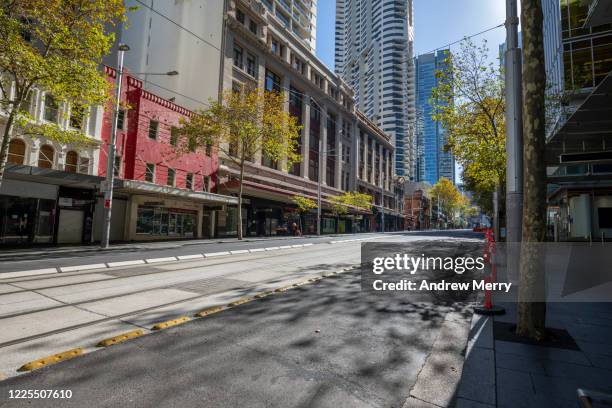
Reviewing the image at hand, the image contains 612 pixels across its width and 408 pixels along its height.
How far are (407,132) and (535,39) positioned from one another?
12397cm

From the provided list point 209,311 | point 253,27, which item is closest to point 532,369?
point 209,311

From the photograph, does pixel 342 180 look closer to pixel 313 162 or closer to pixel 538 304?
pixel 313 162

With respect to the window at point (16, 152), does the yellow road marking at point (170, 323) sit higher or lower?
lower

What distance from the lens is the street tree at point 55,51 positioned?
42.0 ft

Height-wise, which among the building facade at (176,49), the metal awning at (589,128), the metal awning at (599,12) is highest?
the building facade at (176,49)

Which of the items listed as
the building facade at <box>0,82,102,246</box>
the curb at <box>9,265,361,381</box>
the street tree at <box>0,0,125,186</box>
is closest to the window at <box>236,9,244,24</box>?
the building facade at <box>0,82,102,246</box>

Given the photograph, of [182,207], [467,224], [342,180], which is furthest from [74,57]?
[467,224]

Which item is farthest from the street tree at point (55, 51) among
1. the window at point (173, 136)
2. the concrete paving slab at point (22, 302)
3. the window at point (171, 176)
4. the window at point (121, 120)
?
the window at point (173, 136)

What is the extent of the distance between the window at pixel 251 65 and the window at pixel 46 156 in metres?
22.3

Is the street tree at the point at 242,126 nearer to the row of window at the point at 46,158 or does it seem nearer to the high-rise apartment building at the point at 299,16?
the row of window at the point at 46,158

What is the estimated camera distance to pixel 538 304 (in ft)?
14.1

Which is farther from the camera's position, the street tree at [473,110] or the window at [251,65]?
the window at [251,65]

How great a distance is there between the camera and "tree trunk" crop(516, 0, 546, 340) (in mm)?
4293

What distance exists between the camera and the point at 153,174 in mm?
24938
